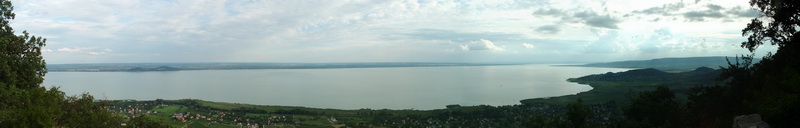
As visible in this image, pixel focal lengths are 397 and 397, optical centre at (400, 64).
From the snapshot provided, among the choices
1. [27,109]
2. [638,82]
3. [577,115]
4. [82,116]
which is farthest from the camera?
[638,82]

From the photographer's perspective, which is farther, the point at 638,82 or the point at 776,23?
the point at 638,82

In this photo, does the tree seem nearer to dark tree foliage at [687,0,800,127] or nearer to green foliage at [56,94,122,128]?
dark tree foliage at [687,0,800,127]

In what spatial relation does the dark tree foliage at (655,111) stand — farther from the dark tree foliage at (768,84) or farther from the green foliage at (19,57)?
the green foliage at (19,57)

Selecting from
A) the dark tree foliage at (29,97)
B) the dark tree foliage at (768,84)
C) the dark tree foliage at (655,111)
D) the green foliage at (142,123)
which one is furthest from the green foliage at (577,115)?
the dark tree foliage at (29,97)

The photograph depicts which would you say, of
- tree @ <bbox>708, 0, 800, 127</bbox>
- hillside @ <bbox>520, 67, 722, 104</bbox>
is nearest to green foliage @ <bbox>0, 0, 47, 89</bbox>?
tree @ <bbox>708, 0, 800, 127</bbox>

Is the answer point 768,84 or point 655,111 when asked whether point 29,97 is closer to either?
point 768,84

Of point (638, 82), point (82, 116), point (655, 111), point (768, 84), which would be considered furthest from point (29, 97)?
point (638, 82)

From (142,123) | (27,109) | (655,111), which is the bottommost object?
(655,111)

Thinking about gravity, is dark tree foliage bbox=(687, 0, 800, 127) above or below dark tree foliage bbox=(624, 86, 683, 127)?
above

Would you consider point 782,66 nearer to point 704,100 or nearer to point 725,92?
point 725,92

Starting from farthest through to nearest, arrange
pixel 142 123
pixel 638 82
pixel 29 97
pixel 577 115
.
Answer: pixel 638 82
pixel 577 115
pixel 142 123
pixel 29 97

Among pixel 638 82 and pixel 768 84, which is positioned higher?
pixel 768 84
